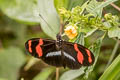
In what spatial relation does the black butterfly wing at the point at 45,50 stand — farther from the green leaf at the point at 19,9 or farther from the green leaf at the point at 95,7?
the green leaf at the point at 19,9

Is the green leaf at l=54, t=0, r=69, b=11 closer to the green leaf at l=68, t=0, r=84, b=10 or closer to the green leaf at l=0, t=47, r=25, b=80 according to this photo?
the green leaf at l=68, t=0, r=84, b=10

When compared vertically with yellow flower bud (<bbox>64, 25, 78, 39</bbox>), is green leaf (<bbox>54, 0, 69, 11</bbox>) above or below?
above

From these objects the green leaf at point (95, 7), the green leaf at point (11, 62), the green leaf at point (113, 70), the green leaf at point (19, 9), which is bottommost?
the green leaf at point (11, 62)

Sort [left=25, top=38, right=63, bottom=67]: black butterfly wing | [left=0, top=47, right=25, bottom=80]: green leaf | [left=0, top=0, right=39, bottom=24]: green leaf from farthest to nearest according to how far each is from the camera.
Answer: [left=0, top=47, right=25, bottom=80]: green leaf < [left=0, top=0, right=39, bottom=24]: green leaf < [left=25, top=38, right=63, bottom=67]: black butterfly wing

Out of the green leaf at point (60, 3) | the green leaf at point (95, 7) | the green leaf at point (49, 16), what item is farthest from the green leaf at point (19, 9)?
the green leaf at point (95, 7)

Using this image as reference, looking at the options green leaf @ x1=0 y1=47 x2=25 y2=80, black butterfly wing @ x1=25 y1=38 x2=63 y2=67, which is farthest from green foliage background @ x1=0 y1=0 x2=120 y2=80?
black butterfly wing @ x1=25 y1=38 x2=63 y2=67

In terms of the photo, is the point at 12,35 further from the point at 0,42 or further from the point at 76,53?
the point at 76,53

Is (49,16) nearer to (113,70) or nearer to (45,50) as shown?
(45,50)
